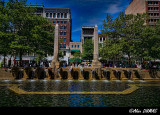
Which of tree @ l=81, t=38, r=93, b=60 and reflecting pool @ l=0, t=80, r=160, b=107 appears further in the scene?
tree @ l=81, t=38, r=93, b=60

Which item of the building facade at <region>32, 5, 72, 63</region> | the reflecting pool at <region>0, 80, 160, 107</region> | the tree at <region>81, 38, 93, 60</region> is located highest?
the building facade at <region>32, 5, 72, 63</region>

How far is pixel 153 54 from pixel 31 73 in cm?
2609

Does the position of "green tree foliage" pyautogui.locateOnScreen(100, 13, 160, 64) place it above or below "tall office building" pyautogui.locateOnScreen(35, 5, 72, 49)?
below

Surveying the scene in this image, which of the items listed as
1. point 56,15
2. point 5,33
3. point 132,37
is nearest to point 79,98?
point 5,33

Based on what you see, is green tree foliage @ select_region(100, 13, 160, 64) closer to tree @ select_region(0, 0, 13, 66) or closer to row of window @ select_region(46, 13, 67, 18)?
tree @ select_region(0, 0, 13, 66)

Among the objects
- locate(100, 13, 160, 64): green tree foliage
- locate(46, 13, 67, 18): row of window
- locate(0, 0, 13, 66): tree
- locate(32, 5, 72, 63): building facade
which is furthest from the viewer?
locate(46, 13, 67, 18): row of window

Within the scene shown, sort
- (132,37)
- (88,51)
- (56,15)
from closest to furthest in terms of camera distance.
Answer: (132,37), (88,51), (56,15)

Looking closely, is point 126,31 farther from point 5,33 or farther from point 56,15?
point 56,15

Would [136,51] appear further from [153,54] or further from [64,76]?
[64,76]

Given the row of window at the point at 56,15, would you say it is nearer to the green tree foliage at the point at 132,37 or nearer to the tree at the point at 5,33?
the green tree foliage at the point at 132,37

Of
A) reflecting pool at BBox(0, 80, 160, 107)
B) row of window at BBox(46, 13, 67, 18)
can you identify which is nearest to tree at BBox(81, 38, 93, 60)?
row of window at BBox(46, 13, 67, 18)

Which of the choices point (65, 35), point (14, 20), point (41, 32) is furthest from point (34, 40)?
point (65, 35)

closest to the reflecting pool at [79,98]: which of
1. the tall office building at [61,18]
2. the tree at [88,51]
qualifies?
the tree at [88,51]

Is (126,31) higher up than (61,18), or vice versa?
(61,18)
